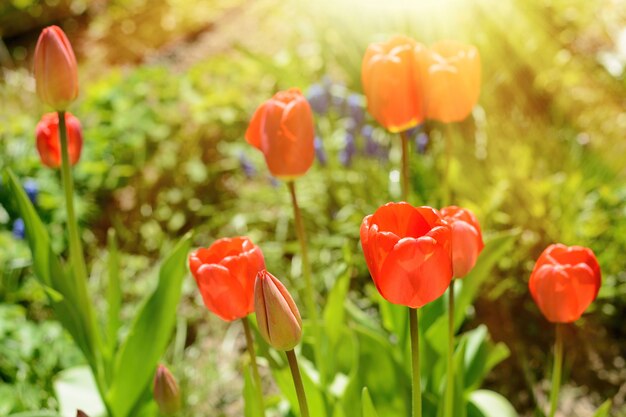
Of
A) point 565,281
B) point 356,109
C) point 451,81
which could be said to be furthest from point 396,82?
point 356,109

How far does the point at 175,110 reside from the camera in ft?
11.0

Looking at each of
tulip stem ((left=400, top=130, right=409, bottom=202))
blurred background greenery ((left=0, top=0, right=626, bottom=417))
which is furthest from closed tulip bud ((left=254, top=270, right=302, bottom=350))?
blurred background greenery ((left=0, top=0, right=626, bottom=417))

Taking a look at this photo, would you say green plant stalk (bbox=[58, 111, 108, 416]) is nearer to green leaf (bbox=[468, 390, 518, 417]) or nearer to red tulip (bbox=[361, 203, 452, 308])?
red tulip (bbox=[361, 203, 452, 308])

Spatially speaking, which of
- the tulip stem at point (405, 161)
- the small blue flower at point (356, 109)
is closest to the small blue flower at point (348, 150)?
the small blue flower at point (356, 109)

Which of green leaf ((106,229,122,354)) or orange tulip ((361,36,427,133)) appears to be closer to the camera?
orange tulip ((361,36,427,133))

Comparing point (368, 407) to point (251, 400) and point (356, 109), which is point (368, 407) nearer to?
point (251, 400)

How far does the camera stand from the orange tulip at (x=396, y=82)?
1241 mm

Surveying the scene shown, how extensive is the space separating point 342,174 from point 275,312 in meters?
1.65

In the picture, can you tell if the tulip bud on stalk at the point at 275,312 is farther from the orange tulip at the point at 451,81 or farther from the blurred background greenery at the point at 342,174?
the blurred background greenery at the point at 342,174

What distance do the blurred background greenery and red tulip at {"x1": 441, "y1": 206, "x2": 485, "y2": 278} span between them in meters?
0.70

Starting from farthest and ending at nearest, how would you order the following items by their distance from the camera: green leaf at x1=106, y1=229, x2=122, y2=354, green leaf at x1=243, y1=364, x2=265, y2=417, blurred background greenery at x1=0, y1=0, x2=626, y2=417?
1. blurred background greenery at x1=0, y1=0, x2=626, y2=417
2. green leaf at x1=106, y1=229, x2=122, y2=354
3. green leaf at x1=243, y1=364, x2=265, y2=417

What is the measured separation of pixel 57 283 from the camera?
1.51m

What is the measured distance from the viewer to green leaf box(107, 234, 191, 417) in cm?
153

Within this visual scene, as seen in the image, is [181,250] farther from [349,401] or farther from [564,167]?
[564,167]
